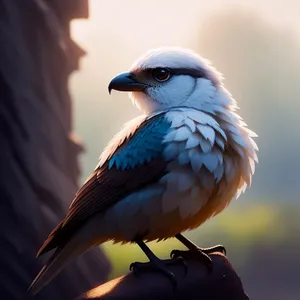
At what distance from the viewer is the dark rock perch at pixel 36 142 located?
1.92m

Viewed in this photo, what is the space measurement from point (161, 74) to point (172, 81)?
0.03 metres

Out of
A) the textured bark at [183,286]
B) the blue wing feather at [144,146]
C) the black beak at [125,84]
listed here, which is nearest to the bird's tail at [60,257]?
the textured bark at [183,286]

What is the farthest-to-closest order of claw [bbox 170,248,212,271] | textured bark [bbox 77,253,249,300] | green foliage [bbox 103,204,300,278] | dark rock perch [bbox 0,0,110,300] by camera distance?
1. green foliage [bbox 103,204,300,278]
2. dark rock perch [bbox 0,0,110,300]
3. claw [bbox 170,248,212,271]
4. textured bark [bbox 77,253,249,300]

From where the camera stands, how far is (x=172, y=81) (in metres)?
1.46

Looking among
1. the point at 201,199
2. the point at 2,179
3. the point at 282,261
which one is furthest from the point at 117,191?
the point at 282,261

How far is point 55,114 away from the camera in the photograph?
6.79 feet

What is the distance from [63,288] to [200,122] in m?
0.89

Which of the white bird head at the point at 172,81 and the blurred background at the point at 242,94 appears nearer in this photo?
the white bird head at the point at 172,81

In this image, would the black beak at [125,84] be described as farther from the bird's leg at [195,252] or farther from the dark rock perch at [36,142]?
the dark rock perch at [36,142]

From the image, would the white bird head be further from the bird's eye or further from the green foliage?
the green foliage

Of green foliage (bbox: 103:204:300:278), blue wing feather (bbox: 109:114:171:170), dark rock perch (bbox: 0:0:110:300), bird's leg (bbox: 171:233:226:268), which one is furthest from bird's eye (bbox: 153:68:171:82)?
green foliage (bbox: 103:204:300:278)

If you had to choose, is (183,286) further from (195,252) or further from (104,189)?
(104,189)

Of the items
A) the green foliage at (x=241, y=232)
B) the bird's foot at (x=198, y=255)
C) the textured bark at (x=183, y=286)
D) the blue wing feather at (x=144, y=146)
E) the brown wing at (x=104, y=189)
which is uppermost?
the blue wing feather at (x=144, y=146)

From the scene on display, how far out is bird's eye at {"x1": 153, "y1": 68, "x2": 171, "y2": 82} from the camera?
1.46 metres
